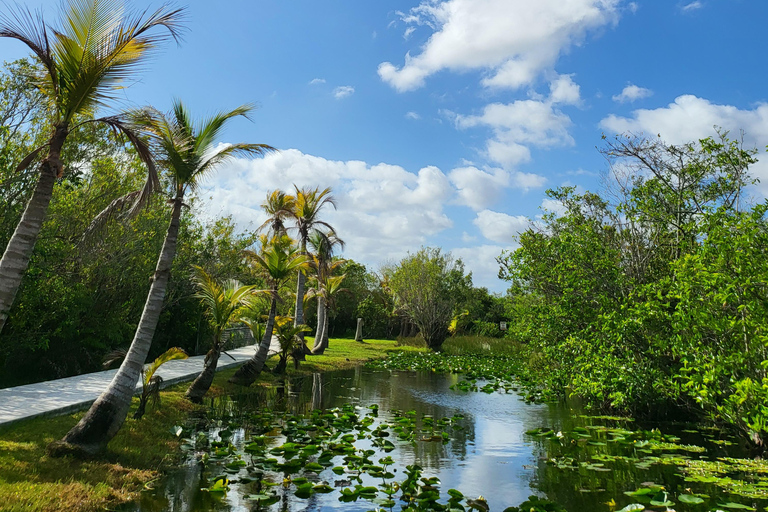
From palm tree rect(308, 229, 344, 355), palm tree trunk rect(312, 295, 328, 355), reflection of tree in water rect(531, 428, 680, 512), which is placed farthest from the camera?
palm tree trunk rect(312, 295, 328, 355)

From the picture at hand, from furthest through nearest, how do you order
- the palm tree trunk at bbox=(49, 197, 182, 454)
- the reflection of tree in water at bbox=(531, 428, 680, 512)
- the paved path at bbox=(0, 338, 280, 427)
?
the paved path at bbox=(0, 338, 280, 427) < the palm tree trunk at bbox=(49, 197, 182, 454) < the reflection of tree in water at bbox=(531, 428, 680, 512)

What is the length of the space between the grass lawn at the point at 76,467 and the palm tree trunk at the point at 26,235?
5.76 feet

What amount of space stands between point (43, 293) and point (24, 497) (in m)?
8.08

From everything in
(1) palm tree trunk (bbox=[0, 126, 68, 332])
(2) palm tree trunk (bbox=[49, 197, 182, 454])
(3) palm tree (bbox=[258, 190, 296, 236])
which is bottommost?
(2) palm tree trunk (bbox=[49, 197, 182, 454])

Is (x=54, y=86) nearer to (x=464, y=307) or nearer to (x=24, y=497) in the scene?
(x=24, y=497)

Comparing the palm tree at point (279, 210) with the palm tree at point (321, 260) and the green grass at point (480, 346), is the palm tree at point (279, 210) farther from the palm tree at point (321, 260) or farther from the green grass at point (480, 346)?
the green grass at point (480, 346)

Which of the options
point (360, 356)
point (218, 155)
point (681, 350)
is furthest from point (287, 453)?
point (360, 356)

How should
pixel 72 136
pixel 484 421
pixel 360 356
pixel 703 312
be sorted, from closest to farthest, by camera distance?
pixel 703 312 → pixel 484 421 → pixel 72 136 → pixel 360 356

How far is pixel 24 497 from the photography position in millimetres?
4922

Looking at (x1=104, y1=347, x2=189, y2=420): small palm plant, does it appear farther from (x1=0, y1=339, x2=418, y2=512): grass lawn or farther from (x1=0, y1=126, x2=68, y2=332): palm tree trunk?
(x1=0, y1=126, x2=68, y2=332): palm tree trunk

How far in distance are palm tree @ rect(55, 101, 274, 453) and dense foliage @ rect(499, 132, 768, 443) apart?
750cm

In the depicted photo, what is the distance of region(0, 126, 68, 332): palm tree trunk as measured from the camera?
5.71 m

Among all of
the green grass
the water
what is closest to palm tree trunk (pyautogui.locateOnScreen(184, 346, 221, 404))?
the water

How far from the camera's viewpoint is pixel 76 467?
19.9 feet
